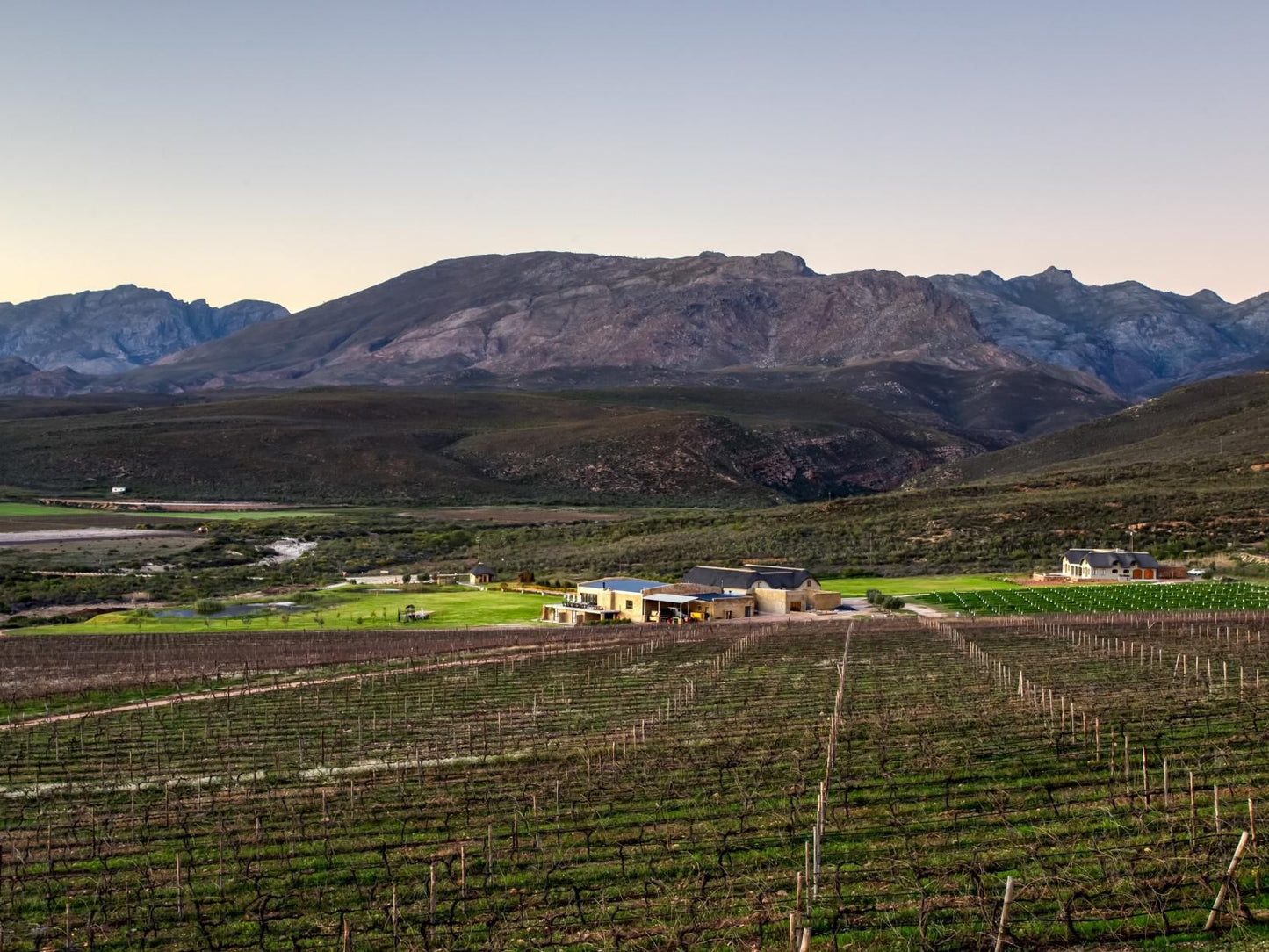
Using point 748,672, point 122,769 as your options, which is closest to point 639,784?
point 122,769

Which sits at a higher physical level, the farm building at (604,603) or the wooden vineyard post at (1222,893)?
the wooden vineyard post at (1222,893)

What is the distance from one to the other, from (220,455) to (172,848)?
546ft

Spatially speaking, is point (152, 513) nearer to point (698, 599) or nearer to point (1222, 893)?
point (698, 599)

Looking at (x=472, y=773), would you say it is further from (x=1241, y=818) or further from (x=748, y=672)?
(x=748, y=672)

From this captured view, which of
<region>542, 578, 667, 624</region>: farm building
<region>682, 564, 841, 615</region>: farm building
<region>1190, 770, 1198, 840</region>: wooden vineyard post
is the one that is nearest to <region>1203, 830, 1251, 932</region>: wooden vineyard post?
<region>1190, 770, 1198, 840</region>: wooden vineyard post

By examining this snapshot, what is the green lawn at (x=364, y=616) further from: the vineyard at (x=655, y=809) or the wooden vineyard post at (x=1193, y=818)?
the wooden vineyard post at (x=1193, y=818)

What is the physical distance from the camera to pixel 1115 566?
7550 centimetres

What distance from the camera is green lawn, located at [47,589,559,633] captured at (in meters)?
59.8

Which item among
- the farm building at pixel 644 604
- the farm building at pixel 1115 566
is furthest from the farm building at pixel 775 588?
the farm building at pixel 1115 566

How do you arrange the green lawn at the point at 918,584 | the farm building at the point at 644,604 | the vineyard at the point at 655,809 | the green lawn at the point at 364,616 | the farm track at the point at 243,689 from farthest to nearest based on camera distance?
the green lawn at the point at 918,584
the farm building at the point at 644,604
the green lawn at the point at 364,616
the farm track at the point at 243,689
the vineyard at the point at 655,809

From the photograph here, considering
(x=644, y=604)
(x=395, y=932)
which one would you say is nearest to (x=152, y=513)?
(x=644, y=604)

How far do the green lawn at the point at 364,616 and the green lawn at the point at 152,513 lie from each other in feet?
209

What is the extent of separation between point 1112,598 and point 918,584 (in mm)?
14570

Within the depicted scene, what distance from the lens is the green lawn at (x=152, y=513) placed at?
132m
